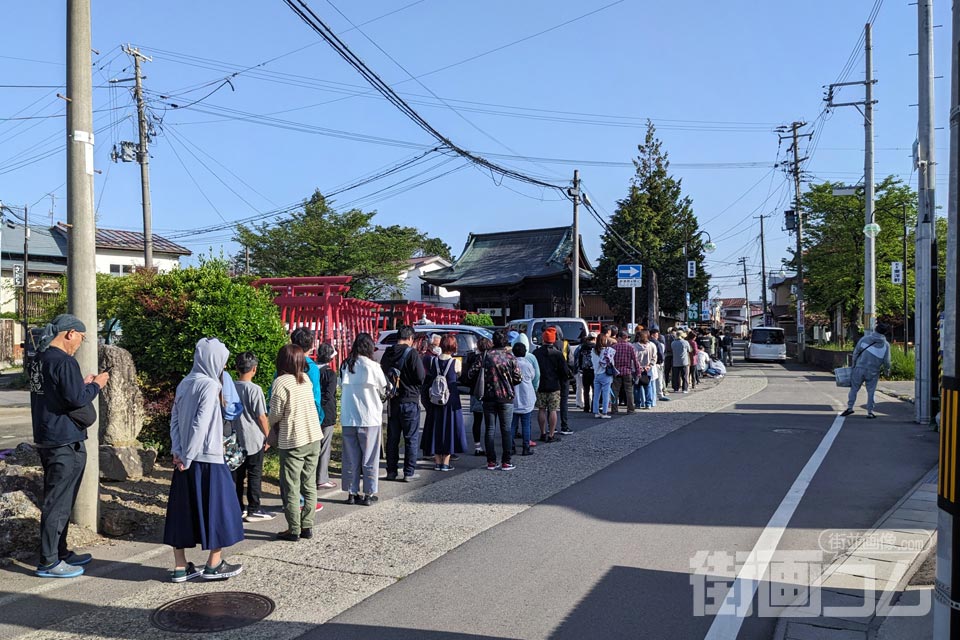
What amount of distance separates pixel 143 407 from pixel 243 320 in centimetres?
158

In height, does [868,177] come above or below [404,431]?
above

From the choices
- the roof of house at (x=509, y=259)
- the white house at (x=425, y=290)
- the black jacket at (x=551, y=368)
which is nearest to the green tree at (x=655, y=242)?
the roof of house at (x=509, y=259)

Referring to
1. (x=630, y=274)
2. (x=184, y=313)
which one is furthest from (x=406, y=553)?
(x=630, y=274)

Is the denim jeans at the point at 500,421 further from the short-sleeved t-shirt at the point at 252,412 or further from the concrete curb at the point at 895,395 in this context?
the concrete curb at the point at 895,395

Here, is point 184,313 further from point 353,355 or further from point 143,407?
point 353,355

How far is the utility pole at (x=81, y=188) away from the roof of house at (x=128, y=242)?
38758 millimetres

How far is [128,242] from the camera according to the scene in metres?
42.8

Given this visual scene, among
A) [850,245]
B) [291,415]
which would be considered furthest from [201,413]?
[850,245]

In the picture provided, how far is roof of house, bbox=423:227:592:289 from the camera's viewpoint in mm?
38812

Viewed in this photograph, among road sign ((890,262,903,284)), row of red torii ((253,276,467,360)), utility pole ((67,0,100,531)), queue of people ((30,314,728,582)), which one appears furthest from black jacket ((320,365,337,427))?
road sign ((890,262,903,284))

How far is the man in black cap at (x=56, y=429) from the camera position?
197 inches

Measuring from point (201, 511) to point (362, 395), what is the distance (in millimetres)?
2327

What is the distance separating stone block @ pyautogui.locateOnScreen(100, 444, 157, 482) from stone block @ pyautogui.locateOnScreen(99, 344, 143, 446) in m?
0.30

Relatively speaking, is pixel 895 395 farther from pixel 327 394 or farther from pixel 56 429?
pixel 56 429
